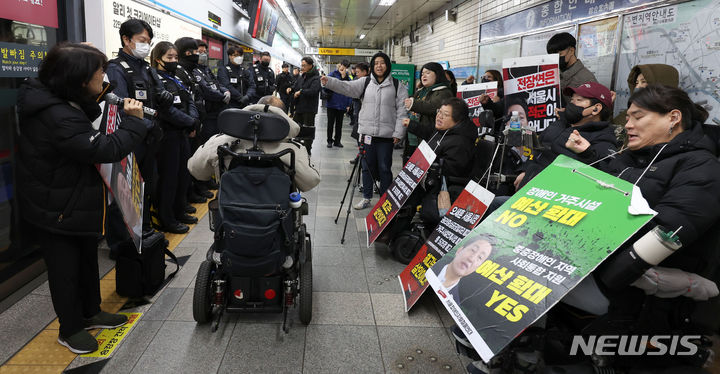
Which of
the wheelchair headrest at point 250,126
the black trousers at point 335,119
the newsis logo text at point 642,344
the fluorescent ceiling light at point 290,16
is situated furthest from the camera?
the fluorescent ceiling light at point 290,16

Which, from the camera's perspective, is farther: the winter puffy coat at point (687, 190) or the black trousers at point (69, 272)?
the black trousers at point (69, 272)

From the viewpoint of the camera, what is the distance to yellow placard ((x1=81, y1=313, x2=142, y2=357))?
7.17 feet

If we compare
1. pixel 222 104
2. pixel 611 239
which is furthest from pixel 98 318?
pixel 222 104

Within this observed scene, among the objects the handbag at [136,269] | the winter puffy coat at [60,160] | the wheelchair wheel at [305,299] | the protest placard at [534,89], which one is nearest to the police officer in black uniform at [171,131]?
the handbag at [136,269]

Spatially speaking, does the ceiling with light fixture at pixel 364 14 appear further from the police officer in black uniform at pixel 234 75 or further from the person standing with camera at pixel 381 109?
the person standing with camera at pixel 381 109

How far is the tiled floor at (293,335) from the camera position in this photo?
2.13m

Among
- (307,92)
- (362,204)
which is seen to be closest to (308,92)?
(307,92)

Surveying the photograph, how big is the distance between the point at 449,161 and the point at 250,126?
1.63 m

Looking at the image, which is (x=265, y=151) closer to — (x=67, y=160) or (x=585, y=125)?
(x=67, y=160)

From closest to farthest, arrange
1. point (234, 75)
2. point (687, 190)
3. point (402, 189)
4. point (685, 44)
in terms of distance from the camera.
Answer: point (687, 190), point (685, 44), point (402, 189), point (234, 75)

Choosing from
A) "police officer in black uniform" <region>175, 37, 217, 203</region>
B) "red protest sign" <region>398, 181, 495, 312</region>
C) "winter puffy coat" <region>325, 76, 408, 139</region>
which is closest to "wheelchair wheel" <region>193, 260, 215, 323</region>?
"red protest sign" <region>398, 181, 495, 312</region>

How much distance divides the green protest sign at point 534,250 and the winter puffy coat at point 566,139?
1.66 feet

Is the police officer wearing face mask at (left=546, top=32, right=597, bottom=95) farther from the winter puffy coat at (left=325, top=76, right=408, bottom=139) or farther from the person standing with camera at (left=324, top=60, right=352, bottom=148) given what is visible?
the person standing with camera at (left=324, top=60, right=352, bottom=148)

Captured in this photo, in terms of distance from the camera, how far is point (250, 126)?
232 centimetres
